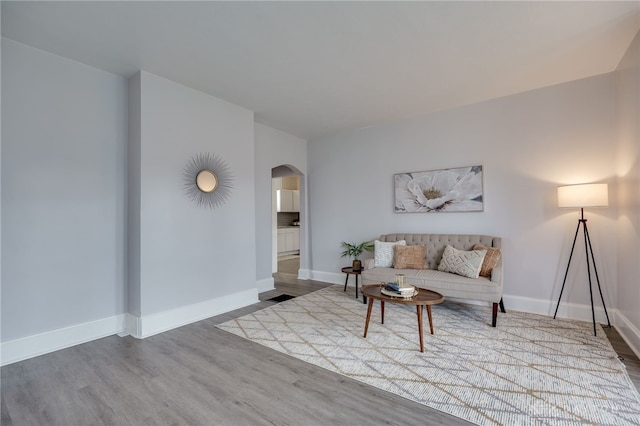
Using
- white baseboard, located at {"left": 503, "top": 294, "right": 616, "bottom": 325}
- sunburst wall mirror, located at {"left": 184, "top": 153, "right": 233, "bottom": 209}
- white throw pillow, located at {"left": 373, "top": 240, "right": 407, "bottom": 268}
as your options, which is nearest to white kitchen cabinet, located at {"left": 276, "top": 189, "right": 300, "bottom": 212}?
sunburst wall mirror, located at {"left": 184, "top": 153, "right": 233, "bottom": 209}

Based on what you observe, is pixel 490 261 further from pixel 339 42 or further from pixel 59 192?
pixel 59 192

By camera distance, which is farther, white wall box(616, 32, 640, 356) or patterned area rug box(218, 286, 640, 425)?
white wall box(616, 32, 640, 356)

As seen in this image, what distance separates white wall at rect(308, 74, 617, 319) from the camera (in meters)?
3.27

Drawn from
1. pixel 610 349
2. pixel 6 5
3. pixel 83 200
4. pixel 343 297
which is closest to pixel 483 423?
pixel 610 349

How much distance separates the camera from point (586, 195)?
2.98 meters

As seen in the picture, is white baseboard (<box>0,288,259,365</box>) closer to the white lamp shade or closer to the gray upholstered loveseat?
the gray upholstered loveseat

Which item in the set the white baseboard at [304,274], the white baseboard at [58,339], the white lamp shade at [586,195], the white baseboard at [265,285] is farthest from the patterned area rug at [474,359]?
the white baseboard at [304,274]

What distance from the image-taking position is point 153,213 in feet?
10.1

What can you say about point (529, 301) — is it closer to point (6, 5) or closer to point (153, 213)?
point (153, 213)

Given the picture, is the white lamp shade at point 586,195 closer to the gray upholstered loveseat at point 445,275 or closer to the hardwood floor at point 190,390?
the gray upholstered loveseat at point 445,275

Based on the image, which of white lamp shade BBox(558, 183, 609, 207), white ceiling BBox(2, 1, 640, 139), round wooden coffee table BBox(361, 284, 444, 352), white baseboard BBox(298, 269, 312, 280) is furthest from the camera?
white baseboard BBox(298, 269, 312, 280)

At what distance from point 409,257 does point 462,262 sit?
2.23 ft

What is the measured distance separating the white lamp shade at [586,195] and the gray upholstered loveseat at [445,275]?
85 centimetres

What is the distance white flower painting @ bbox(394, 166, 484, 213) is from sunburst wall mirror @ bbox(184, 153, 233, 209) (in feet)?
8.55
